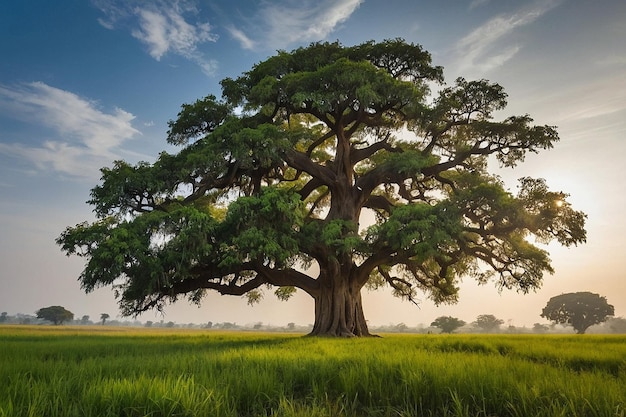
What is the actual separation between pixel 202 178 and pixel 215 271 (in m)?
4.43

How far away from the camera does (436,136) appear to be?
835 inches

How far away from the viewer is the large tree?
15.5m

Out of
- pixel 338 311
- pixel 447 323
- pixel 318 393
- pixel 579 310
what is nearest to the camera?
pixel 318 393

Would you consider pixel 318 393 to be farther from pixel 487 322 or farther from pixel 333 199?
pixel 487 322

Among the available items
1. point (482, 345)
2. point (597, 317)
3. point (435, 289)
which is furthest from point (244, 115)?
point (597, 317)

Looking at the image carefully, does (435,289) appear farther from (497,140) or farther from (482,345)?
(482,345)

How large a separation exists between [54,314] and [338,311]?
92383 mm

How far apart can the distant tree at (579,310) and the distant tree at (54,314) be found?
99.6m

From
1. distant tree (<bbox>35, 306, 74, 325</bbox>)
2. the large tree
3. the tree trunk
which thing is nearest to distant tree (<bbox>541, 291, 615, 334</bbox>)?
the large tree

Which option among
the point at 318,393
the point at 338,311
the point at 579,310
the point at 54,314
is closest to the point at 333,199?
the point at 338,311

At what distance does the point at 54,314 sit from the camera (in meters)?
88.6

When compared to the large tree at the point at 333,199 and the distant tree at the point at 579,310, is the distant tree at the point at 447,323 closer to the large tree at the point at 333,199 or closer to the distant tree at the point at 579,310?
the distant tree at the point at 579,310

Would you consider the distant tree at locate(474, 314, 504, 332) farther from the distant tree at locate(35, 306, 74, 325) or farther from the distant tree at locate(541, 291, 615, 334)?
the distant tree at locate(35, 306, 74, 325)

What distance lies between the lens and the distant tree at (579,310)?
65750 millimetres
